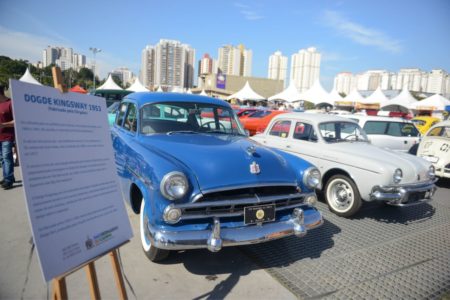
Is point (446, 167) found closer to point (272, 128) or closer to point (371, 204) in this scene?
point (371, 204)

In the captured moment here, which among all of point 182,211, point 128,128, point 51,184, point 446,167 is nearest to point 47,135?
point 51,184

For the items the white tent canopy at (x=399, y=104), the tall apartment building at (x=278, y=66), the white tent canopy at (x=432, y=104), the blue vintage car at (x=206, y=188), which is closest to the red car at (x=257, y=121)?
the blue vintage car at (x=206, y=188)

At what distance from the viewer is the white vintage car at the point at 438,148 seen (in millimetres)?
7299

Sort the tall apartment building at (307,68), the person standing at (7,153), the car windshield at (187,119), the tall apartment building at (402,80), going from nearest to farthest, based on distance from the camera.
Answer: the car windshield at (187,119)
the person standing at (7,153)
the tall apartment building at (402,80)
the tall apartment building at (307,68)

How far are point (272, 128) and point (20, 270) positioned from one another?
5055 millimetres

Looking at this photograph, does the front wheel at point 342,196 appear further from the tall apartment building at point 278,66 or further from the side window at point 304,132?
the tall apartment building at point 278,66

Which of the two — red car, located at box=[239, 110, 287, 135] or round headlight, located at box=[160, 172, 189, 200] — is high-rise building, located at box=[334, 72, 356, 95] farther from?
round headlight, located at box=[160, 172, 189, 200]

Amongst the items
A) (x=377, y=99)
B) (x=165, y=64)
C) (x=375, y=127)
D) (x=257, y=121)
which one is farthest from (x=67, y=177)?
(x=165, y=64)

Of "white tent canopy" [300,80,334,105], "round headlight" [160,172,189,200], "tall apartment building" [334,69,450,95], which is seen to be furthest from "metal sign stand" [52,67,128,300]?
"tall apartment building" [334,69,450,95]

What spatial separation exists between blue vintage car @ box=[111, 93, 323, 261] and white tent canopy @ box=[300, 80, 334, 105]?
22641 millimetres

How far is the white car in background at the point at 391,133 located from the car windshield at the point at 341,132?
2.85 m

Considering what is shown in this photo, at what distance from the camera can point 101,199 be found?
2.03m

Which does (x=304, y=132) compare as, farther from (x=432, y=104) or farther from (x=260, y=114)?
(x=432, y=104)

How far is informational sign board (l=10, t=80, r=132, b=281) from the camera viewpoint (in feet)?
5.33
